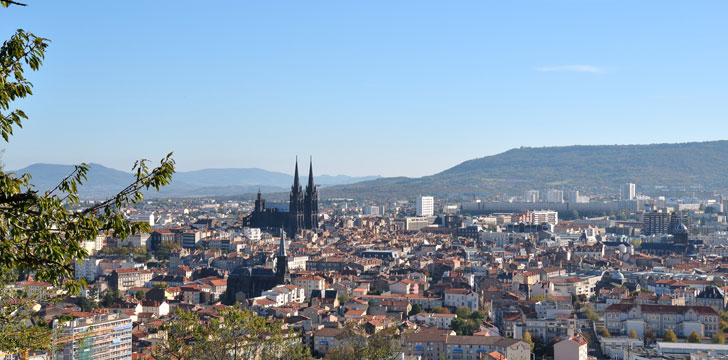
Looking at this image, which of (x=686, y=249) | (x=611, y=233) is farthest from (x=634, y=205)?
(x=686, y=249)

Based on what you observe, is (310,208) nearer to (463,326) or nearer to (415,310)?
(415,310)

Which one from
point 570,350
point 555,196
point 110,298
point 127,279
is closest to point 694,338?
point 570,350

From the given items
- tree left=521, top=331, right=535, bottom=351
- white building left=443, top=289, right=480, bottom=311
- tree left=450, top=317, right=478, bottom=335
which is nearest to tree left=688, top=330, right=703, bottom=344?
tree left=521, top=331, right=535, bottom=351

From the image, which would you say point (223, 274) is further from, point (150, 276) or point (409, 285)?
point (409, 285)

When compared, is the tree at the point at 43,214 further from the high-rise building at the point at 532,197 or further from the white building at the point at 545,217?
the high-rise building at the point at 532,197

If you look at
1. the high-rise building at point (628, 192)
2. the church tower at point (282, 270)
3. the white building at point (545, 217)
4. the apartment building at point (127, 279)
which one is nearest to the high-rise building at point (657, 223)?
the white building at point (545, 217)
